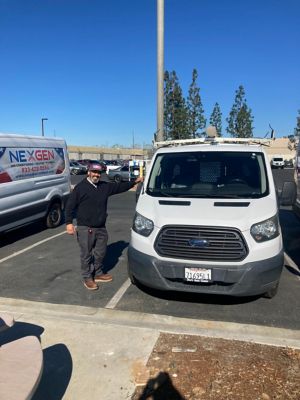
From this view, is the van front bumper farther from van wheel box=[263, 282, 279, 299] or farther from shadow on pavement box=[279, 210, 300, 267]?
shadow on pavement box=[279, 210, 300, 267]

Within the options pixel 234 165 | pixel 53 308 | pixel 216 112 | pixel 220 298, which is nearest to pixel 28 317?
pixel 53 308

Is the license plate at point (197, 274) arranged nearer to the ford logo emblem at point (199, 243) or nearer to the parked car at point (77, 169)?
the ford logo emblem at point (199, 243)

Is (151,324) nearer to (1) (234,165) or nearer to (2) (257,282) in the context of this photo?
(2) (257,282)

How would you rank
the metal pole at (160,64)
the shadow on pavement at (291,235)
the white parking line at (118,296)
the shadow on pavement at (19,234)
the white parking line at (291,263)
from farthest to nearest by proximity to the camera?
1. the metal pole at (160,64)
2. the shadow on pavement at (19,234)
3. the shadow on pavement at (291,235)
4. the white parking line at (291,263)
5. the white parking line at (118,296)

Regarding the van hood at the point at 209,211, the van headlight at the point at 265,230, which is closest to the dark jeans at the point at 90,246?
the van hood at the point at 209,211

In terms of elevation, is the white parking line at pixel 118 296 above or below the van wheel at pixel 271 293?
below

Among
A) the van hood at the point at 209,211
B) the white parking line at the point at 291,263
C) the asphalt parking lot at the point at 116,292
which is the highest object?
the van hood at the point at 209,211

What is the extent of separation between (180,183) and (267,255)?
1.72 meters

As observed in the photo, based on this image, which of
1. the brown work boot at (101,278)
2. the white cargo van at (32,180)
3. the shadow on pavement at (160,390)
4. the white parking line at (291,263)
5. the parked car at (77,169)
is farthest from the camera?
the parked car at (77,169)

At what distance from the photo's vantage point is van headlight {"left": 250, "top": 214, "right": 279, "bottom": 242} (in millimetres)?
4539

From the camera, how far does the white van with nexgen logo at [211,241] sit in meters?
4.49

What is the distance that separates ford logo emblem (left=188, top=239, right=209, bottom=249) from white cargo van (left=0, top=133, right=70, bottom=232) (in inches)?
194

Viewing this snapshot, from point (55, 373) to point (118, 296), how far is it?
75.3 inches

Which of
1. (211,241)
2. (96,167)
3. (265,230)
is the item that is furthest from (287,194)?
(96,167)
